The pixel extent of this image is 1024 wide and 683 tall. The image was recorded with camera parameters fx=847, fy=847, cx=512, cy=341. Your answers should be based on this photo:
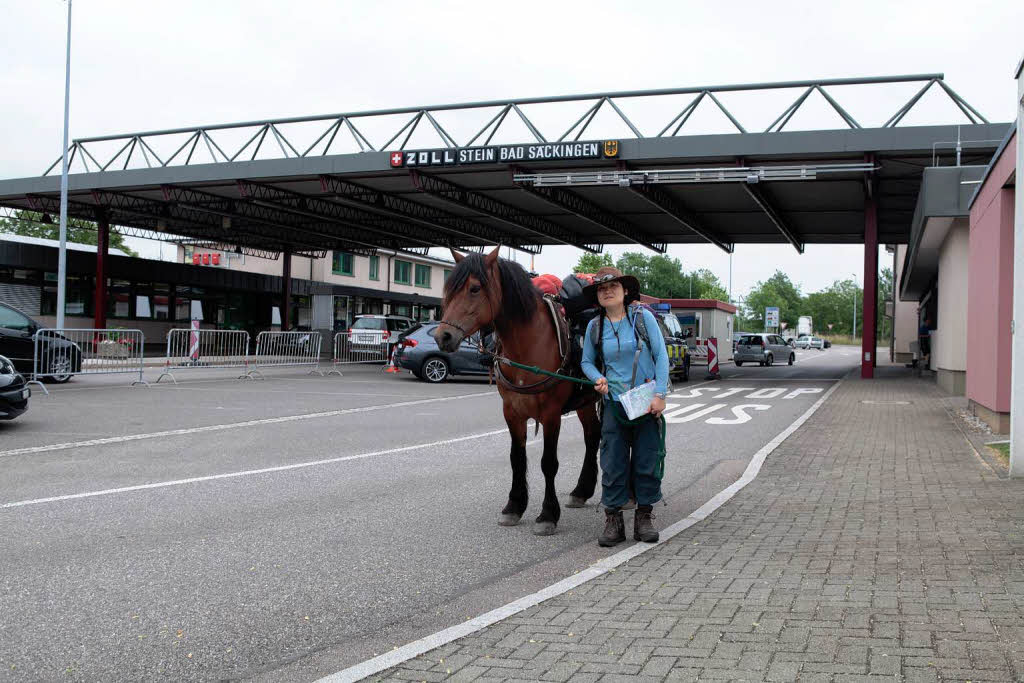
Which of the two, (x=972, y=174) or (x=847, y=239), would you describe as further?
(x=847, y=239)

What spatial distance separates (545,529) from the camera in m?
5.95

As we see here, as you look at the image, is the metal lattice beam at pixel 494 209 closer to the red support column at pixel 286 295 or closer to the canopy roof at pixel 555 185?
the canopy roof at pixel 555 185

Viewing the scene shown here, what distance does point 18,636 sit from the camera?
3881 mm

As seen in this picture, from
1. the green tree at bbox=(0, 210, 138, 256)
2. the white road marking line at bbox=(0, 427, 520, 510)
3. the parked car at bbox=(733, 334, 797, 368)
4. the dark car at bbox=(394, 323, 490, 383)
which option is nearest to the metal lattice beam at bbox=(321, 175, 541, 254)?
the dark car at bbox=(394, 323, 490, 383)

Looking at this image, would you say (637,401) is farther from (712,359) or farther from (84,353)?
(712,359)

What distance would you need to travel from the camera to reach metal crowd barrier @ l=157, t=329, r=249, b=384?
70.6 feet

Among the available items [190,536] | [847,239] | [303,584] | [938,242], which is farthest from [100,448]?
[847,239]

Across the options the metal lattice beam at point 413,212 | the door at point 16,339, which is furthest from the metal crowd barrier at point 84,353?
the metal lattice beam at point 413,212

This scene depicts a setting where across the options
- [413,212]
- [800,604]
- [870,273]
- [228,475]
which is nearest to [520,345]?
[800,604]

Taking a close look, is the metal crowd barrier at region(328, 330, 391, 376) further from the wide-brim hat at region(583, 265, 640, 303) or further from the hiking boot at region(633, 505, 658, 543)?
the hiking boot at region(633, 505, 658, 543)

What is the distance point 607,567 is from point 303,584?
1.77 meters

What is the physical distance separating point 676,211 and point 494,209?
23.6 feet

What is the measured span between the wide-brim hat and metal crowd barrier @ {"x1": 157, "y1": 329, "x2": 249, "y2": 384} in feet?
57.1

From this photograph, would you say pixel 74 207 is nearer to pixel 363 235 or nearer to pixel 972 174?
pixel 363 235
